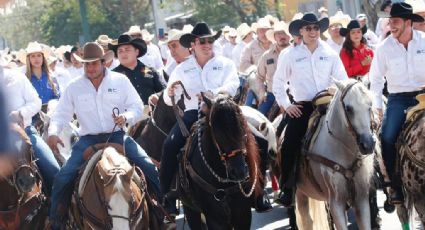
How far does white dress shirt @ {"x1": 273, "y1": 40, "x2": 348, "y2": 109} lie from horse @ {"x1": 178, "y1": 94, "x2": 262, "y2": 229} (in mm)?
1427

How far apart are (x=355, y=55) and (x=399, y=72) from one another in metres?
3.31

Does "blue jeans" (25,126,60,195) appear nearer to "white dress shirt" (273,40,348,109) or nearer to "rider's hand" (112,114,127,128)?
"rider's hand" (112,114,127,128)

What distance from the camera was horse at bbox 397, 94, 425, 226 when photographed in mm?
9172

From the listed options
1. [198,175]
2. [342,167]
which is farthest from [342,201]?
[198,175]

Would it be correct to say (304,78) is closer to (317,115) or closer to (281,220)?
(317,115)

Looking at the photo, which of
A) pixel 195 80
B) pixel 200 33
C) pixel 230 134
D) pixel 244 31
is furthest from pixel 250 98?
pixel 244 31

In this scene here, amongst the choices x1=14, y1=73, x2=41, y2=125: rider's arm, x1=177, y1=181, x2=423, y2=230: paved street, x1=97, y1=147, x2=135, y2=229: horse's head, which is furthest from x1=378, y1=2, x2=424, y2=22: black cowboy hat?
x1=14, y1=73, x2=41, y2=125: rider's arm

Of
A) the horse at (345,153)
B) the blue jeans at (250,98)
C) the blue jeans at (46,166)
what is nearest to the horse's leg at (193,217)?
the horse at (345,153)

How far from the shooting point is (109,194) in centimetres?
828

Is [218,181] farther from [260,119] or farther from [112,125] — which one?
[260,119]

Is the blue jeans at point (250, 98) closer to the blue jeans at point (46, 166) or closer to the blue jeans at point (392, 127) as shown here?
the blue jeans at point (392, 127)

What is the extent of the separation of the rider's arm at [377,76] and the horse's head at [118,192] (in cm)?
310

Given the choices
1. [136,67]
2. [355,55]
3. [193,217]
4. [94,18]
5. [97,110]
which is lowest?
[94,18]

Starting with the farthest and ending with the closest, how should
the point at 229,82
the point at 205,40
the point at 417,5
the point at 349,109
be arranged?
the point at 417,5
the point at 205,40
the point at 229,82
the point at 349,109
